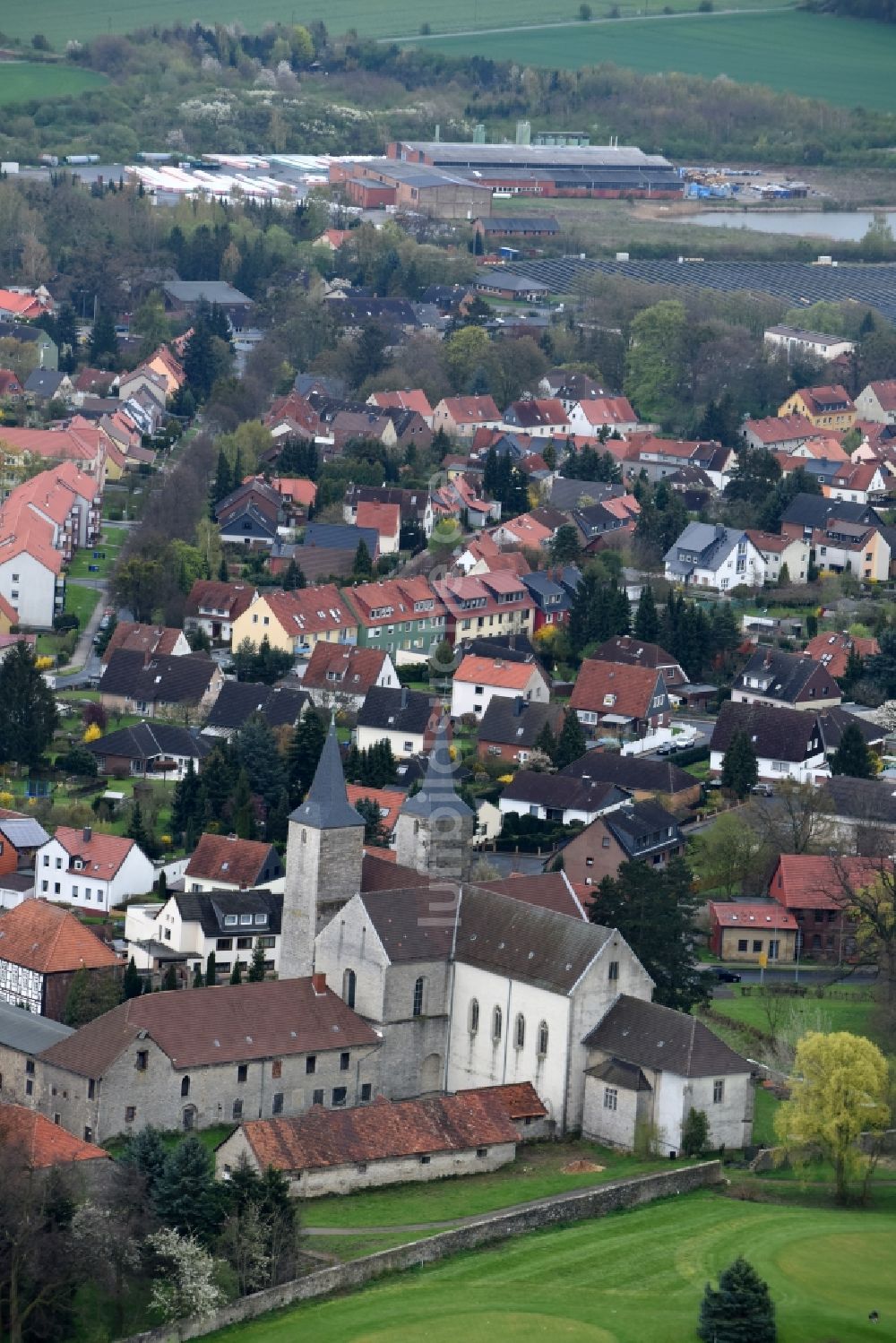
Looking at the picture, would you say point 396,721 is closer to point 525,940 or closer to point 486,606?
point 486,606

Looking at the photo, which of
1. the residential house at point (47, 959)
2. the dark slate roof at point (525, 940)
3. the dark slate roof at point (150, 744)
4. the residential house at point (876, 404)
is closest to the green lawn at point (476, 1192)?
the dark slate roof at point (525, 940)

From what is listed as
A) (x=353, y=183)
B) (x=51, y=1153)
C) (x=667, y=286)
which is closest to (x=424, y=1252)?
(x=51, y=1153)

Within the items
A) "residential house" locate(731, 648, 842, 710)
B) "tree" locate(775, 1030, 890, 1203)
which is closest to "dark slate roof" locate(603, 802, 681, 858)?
"residential house" locate(731, 648, 842, 710)

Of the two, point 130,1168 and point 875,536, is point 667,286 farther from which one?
point 130,1168

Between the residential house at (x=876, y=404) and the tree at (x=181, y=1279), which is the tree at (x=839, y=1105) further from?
the residential house at (x=876, y=404)

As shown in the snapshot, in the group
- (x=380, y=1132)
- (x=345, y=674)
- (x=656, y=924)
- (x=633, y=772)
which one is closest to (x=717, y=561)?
(x=345, y=674)
